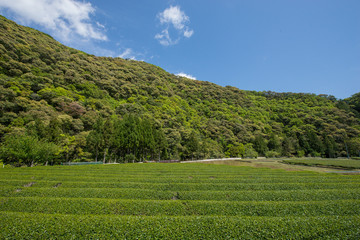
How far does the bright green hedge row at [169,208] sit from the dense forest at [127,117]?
21371 millimetres

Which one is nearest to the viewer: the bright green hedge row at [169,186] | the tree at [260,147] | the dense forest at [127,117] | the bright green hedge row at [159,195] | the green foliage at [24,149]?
the bright green hedge row at [159,195]

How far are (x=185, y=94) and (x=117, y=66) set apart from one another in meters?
46.0

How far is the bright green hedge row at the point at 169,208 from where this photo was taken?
765 cm

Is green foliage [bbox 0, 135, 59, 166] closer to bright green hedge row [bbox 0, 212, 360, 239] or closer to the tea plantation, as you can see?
the tea plantation

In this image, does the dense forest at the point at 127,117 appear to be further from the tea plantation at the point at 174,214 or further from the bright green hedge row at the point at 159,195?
the tea plantation at the point at 174,214

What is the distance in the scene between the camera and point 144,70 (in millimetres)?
101688

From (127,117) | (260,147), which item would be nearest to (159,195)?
(127,117)

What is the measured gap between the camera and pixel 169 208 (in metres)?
7.79

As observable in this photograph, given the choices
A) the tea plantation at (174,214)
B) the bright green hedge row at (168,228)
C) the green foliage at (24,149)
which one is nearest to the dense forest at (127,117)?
the green foliage at (24,149)

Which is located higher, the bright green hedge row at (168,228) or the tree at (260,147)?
the tree at (260,147)

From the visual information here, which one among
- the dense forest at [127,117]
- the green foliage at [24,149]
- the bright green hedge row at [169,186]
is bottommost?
the bright green hedge row at [169,186]

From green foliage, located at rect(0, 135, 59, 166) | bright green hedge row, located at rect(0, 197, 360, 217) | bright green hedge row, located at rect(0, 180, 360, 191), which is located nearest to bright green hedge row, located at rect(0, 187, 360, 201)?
bright green hedge row, located at rect(0, 197, 360, 217)

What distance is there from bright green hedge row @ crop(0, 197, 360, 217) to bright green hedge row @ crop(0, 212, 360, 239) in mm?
1402

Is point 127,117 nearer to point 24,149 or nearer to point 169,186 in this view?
point 24,149
